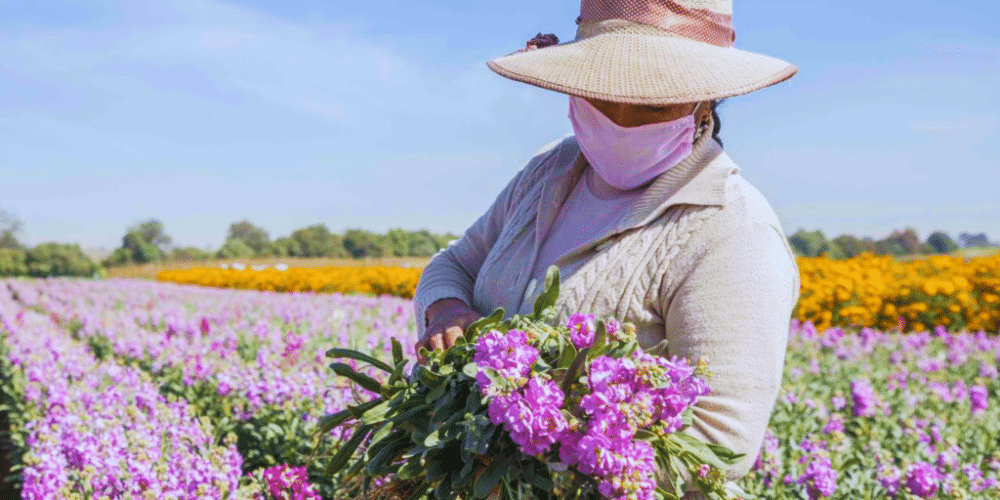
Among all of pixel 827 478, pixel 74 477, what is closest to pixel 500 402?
pixel 827 478

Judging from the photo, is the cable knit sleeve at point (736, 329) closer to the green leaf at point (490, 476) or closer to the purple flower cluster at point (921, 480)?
the green leaf at point (490, 476)

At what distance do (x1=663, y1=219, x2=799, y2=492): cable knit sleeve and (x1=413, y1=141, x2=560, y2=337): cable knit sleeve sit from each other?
557 mm

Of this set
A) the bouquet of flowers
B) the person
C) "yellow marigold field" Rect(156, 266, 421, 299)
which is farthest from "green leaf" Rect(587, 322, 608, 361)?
"yellow marigold field" Rect(156, 266, 421, 299)

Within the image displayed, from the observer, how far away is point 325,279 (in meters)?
17.0

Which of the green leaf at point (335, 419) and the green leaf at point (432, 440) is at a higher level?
the green leaf at point (432, 440)

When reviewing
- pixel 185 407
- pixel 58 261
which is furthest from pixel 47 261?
pixel 185 407

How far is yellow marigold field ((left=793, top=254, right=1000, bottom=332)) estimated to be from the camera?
29.2 ft

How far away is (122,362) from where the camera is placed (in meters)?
4.98

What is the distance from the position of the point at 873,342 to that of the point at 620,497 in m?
5.78

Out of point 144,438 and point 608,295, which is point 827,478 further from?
point 144,438

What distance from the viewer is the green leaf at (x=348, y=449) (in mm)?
1554

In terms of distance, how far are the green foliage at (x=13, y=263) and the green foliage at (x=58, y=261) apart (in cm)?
15

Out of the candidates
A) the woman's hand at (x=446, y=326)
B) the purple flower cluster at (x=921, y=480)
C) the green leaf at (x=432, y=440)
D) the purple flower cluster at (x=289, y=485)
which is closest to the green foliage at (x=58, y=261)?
the purple flower cluster at (x=289, y=485)

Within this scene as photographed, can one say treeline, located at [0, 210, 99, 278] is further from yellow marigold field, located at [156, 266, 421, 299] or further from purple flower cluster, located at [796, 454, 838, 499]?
purple flower cluster, located at [796, 454, 838, 499]
